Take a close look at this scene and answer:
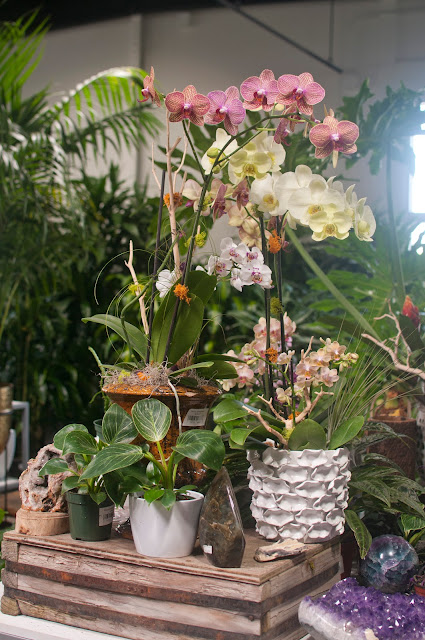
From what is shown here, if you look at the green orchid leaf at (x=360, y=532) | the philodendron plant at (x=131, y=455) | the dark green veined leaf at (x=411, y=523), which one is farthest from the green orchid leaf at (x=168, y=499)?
the dark green veined leaf at (x=411, y=523)

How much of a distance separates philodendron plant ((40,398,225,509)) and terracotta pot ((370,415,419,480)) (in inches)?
20.4

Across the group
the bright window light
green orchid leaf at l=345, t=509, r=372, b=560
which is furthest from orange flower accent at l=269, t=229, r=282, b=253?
the bright window light

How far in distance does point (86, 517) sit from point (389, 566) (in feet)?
1.52

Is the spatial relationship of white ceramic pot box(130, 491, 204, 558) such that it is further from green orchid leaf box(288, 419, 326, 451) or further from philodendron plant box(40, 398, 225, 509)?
green orchid leaf box(288, 419, 326, 451)

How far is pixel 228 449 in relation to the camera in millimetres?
1290

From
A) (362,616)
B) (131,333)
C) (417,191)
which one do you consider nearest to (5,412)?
(131,333)

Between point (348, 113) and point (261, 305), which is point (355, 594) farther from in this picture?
point (261, 305)

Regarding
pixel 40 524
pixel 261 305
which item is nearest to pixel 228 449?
pixel 40 524

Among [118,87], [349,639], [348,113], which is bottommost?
[349,639]

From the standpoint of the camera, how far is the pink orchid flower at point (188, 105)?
1.04m

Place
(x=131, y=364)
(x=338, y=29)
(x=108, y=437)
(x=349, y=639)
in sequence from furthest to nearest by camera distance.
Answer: (x=338, y=29) → (x=131, y=364) → (x=108, y=437) → (x=349, y=639)

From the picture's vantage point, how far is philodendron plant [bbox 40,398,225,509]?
0.97 metres

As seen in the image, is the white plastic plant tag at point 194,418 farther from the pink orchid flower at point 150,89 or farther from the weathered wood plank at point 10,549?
the pink orchid flower at point 150,89

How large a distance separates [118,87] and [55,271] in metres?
1.26
